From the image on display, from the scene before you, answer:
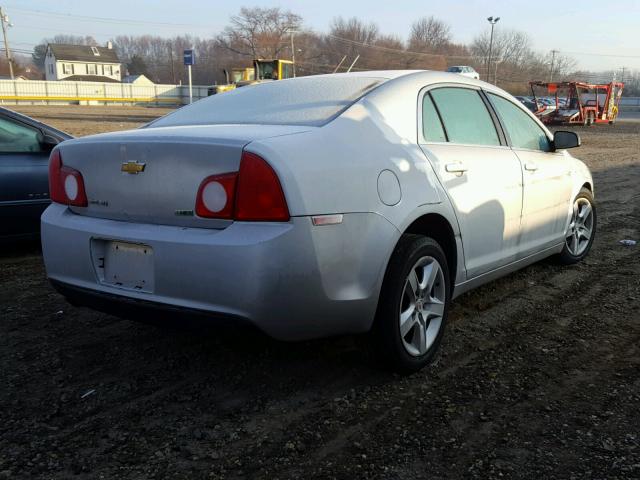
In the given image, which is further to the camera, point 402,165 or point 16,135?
point 16,135

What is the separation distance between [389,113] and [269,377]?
1504mm

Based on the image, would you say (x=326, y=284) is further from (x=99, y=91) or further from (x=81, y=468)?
(x=99, y=91)

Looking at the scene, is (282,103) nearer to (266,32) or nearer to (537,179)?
(537,179)

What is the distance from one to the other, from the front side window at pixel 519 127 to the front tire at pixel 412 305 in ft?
4.67

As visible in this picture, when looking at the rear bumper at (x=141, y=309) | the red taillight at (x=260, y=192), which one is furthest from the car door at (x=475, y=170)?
the rear bumper at (x=141, y=309)

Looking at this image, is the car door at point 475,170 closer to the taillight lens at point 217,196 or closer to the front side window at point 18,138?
the taillight lens at point 217,196

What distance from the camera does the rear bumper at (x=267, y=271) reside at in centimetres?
254

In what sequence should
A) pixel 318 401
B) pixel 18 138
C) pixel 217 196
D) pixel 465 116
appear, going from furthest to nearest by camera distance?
1. pixel 18 138
2. pixel 465 116
3. pixel 318 401
4. pixel 217 196

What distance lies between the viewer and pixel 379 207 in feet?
9.34

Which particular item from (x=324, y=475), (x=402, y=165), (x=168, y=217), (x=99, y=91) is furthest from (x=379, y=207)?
(x=99, y=91)

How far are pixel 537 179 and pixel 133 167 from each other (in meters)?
2.80

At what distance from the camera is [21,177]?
5297mm

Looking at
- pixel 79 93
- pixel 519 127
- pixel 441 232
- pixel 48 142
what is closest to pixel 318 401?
pixel 441 232

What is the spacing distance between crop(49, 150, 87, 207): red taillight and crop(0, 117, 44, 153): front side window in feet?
8.21
